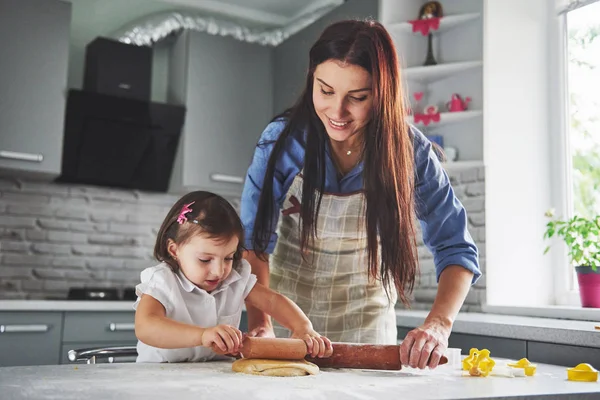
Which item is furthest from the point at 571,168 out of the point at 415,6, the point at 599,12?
the point at 415,6

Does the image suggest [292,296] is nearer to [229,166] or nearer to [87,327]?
[87,327]

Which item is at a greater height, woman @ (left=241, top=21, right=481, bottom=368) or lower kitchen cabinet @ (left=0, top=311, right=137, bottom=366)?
woman @ (left=241, top=21, right=481, bottom=368)

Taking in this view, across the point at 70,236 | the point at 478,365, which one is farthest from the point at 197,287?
the point at 70,236

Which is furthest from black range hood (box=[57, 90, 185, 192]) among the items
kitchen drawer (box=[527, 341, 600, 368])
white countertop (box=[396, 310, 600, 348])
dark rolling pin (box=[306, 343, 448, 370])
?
dark rolling pin (box=[306, 343, 448, 370])

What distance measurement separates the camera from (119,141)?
365 cm

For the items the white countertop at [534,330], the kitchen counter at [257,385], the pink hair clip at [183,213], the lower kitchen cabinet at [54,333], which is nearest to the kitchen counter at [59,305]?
the lower kitchen cabinet at [54,333]

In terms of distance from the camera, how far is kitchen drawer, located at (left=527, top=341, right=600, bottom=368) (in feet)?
6.11

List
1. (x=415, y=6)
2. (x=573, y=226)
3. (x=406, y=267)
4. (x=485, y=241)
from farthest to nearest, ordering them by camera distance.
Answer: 1. (x=415, y=6)
2. (x=485, y=241)
3. (x=573, y=226)
4. (x=406, y=267)

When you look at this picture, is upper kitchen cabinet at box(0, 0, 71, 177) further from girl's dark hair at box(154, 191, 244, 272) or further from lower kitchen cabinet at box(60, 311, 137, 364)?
girl's dark hair at box(154, 191, 244, 272)

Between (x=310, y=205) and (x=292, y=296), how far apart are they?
0.25 meters

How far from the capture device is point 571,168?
2.96 m

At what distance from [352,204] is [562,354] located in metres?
0.86

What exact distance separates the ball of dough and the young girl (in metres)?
0.15

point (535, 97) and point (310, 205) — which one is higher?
point (535, 97)
